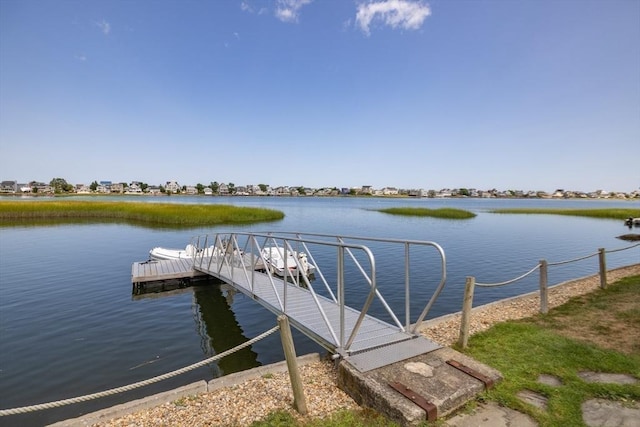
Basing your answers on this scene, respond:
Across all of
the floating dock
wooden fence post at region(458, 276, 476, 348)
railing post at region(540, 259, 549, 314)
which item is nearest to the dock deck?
wooden fence post at region(458, 276, 476, 348)

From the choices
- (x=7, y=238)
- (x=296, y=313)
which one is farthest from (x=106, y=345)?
(x=7, y=238)

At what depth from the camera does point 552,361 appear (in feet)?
17.8

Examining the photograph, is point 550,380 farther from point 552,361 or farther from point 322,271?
point 322,271

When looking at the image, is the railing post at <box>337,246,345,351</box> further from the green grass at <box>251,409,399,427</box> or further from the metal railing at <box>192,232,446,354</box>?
the green grass at <box>251,409,399,427</box>

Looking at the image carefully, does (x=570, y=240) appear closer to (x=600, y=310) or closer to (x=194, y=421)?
(x=600, y=310)

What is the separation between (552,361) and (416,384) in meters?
2.94

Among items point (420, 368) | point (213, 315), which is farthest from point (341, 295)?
point (213, 315)

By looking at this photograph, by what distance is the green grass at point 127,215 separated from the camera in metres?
35.0

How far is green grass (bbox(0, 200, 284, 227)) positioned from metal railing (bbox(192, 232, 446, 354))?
59.5 ft

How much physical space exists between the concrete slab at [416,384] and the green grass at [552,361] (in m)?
Result: 0.35

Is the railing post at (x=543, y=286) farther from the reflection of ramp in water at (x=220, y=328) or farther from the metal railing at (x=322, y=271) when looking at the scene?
the reflection of ramp in water at (x=220, y=328)

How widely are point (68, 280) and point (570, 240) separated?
113ft

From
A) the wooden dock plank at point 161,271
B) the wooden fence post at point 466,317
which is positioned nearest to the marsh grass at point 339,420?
the wooden fence post at point 466,317

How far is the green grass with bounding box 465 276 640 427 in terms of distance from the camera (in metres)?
4.16
